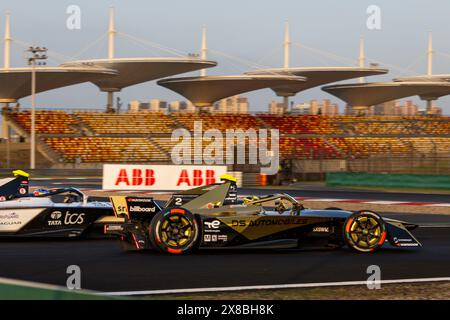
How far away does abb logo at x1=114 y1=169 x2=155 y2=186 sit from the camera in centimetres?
2722

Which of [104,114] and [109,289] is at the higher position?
[104,114]

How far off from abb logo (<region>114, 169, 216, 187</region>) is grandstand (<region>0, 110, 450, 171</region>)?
26.9m

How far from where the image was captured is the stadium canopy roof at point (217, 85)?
7650cm

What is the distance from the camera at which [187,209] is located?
11.9m

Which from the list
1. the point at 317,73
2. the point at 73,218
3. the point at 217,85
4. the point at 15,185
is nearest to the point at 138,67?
the point at 217,85

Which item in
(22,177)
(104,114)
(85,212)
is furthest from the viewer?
(104,114)

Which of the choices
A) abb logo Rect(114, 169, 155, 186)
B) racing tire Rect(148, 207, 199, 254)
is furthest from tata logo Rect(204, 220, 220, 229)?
abb logo Rect(114, 169, 155, 186)

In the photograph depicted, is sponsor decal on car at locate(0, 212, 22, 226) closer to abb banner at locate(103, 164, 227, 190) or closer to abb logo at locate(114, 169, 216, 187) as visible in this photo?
abb logo at locate(114, 169, 216, 187)

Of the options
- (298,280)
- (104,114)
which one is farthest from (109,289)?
(104,114)

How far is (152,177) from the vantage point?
27.5 meters

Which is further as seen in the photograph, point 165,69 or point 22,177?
point 165,69
